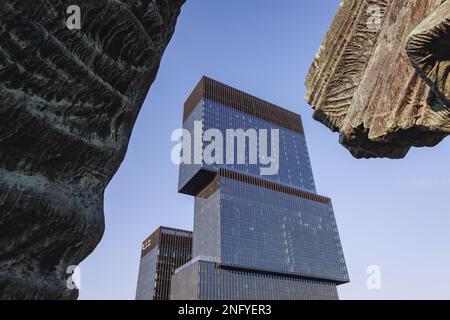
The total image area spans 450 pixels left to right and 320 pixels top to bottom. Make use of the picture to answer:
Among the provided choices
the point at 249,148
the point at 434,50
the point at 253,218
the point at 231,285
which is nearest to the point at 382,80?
the point at 434,50

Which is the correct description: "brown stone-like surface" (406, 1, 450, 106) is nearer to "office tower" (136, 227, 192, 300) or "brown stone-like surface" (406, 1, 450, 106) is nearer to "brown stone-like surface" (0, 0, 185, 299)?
"brown stone-like surface" (0, 0, 185, 299)

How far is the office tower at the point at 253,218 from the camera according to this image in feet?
218

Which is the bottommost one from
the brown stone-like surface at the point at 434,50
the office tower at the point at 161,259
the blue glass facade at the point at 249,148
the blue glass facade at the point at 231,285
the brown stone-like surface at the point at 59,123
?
the brown stone-like surface at the point at 59,123

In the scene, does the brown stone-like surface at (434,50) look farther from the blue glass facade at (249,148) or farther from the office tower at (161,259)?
the office tower at (161,259)

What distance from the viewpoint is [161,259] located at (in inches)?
3494

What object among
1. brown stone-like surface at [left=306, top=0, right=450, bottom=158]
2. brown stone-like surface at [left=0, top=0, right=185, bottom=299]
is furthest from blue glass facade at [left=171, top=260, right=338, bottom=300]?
brown stone-like surface at [left=0, top=0, right=185, bottom=299]

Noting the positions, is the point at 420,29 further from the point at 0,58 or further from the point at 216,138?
the point at 216,138

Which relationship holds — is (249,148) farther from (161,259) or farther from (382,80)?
(382,80)

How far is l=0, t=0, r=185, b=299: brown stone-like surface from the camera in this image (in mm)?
1643

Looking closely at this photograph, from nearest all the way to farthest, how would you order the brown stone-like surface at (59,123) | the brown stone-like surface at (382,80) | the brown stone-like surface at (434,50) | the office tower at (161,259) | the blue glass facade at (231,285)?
the brown stone-like surface at (59,123) → the brown stone-like surface at (434,50) → the brown stone-like surface at (382,80) → the blue glass facade at (231,285) → the office tower at (161,259)

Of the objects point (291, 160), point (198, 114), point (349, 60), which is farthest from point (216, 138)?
point (349, 60)

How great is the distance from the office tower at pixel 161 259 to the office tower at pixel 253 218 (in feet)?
47.3

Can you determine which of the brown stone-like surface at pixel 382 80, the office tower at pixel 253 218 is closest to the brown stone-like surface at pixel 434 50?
the brown stone-like surface at pixel 382 80

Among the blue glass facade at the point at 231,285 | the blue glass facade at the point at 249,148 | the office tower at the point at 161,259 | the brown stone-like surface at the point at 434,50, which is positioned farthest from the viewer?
the office tower at the point at 161,259
